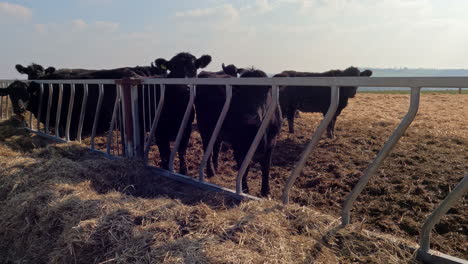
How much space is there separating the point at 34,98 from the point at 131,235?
8.12 meters

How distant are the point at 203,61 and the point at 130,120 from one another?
2.06m

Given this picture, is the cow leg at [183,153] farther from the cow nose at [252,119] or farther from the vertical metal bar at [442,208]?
the vertical metal bar at [442,208]

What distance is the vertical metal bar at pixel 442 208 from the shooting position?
2145 mm

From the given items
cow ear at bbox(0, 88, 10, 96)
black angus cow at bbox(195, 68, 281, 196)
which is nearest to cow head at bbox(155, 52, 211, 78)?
black angus cow at bbox(195, 68, 281, 196)

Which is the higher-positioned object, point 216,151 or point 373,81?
point 373,81

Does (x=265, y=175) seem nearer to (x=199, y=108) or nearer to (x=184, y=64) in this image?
(x=199, y=108)

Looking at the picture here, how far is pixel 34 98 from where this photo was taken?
29.4ft

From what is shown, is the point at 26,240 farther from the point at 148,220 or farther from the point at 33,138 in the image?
the point at 33,138

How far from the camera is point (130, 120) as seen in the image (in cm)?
501

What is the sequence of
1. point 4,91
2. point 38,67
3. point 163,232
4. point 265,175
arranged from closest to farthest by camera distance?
point 163,232 < point 265,175 < point 4,91 < point 38,67

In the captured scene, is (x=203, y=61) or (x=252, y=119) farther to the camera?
(x=203, y=61)

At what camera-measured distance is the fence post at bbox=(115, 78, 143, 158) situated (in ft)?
16.1

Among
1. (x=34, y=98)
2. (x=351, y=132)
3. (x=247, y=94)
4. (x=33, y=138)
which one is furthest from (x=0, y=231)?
(x=351, y=132)

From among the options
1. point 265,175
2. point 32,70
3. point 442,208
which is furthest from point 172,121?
point 32,70
